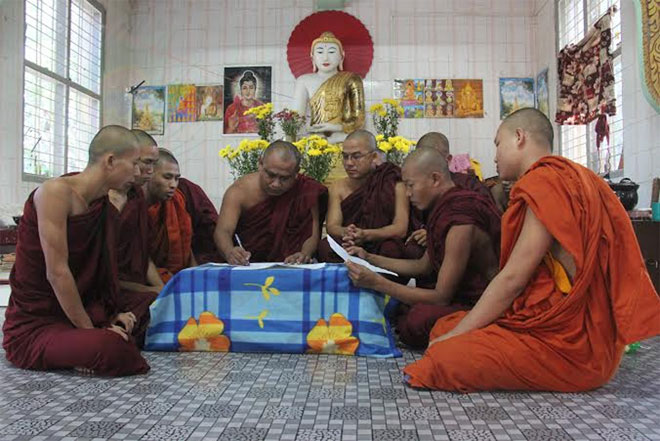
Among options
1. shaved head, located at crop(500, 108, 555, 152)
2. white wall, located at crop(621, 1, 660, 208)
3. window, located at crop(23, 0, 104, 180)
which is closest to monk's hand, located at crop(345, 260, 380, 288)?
shaved head, located at crop(500, 108, 555, 152)

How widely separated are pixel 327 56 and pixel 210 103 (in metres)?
2.14

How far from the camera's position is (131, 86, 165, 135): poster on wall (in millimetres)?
10086

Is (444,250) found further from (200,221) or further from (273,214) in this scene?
(200,221)

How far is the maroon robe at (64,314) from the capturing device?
8.59 ft

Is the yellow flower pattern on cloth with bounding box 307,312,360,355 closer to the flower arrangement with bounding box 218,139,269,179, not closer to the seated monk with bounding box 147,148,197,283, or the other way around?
the seated monk with bounding box 147,148,197,283

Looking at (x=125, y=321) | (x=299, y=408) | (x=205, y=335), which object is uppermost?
(x=125, y=321)

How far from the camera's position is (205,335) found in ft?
10.5

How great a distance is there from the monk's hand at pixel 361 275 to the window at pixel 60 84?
5.84 metres

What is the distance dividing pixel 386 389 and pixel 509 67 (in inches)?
331

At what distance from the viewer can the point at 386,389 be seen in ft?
8.00

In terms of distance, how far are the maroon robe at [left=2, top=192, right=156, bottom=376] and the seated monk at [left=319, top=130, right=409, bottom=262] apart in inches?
59.0

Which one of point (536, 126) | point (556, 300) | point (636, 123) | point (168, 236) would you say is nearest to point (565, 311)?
point (556, 300)

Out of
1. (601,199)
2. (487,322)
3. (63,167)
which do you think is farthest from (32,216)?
(63,167)

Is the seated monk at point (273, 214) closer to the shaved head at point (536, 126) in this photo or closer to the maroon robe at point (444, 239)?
the maroon robe at point (444, 239)
